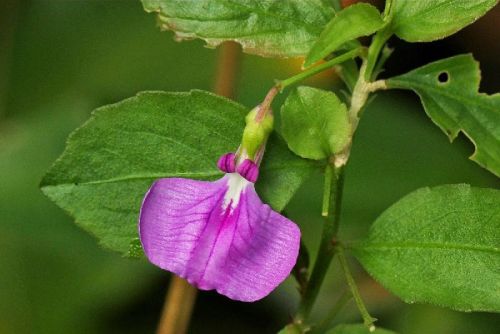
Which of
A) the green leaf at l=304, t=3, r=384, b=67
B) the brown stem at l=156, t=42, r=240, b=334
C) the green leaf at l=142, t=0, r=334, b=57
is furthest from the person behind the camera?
the brown stem at l=156, t=42, r=240, b=334

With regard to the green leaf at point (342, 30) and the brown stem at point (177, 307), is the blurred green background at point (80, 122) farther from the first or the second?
the green leaf at point (342, 30)

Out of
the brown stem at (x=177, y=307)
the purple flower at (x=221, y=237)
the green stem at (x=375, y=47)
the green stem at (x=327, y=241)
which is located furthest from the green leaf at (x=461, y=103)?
the brown stem at (x=177, y=307)

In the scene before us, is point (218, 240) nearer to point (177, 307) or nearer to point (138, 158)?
point (138, 158)

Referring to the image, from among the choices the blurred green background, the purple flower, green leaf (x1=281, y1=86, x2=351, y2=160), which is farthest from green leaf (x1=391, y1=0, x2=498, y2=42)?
the blurred green background

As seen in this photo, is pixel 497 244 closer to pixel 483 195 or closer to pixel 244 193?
pixel 483 195

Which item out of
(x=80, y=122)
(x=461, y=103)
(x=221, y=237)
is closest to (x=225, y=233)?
(x=221, y=237)

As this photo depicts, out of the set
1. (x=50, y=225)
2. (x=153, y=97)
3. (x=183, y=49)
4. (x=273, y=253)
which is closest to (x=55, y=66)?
(x=183, y=49)

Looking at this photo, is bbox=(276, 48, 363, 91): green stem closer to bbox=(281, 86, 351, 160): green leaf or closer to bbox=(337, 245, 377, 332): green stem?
bbox=(281, 86, 351, 160): green leaf
